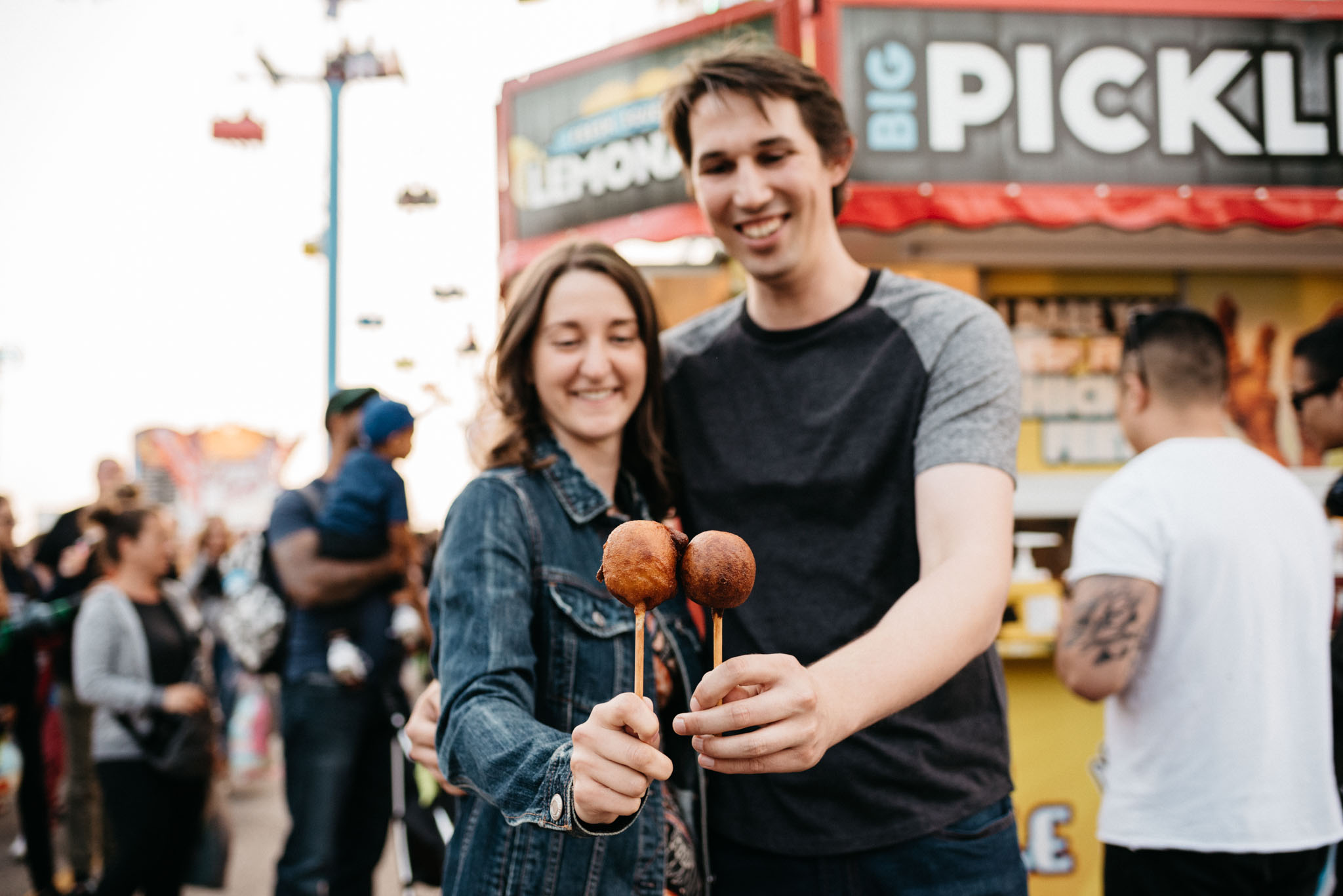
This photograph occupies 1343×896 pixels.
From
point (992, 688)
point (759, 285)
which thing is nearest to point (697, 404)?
point (759, 285)

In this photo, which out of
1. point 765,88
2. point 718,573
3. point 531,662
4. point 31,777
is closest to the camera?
point 718,573

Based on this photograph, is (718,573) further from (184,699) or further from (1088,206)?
(1088,206)

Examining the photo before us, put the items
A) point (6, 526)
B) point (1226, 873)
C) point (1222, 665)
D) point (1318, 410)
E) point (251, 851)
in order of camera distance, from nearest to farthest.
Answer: point (1226, 873) < point (1222, 665) < point (1318, 410) < point (6, 526) < point (251, 851)

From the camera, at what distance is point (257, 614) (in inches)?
170

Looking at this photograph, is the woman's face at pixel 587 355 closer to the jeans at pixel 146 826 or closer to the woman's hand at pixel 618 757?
the woman's hand at pixel 618 757

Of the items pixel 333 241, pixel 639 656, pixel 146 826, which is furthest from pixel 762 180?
pixel 333 241

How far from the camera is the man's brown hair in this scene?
2045 millimetres

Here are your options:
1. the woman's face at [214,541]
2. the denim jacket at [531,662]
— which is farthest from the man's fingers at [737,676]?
the woman's face at [214,541]

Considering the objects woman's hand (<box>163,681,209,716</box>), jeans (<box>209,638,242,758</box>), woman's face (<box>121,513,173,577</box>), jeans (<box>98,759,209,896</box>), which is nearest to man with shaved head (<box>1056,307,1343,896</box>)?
woman's hand (<box>163,681,209,716</box>)

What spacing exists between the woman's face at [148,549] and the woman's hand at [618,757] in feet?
15.5

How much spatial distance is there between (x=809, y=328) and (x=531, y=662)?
3.32ft

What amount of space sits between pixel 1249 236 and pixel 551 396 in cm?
601

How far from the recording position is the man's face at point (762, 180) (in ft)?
6.75

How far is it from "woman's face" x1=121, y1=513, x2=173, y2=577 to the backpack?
93 cm
